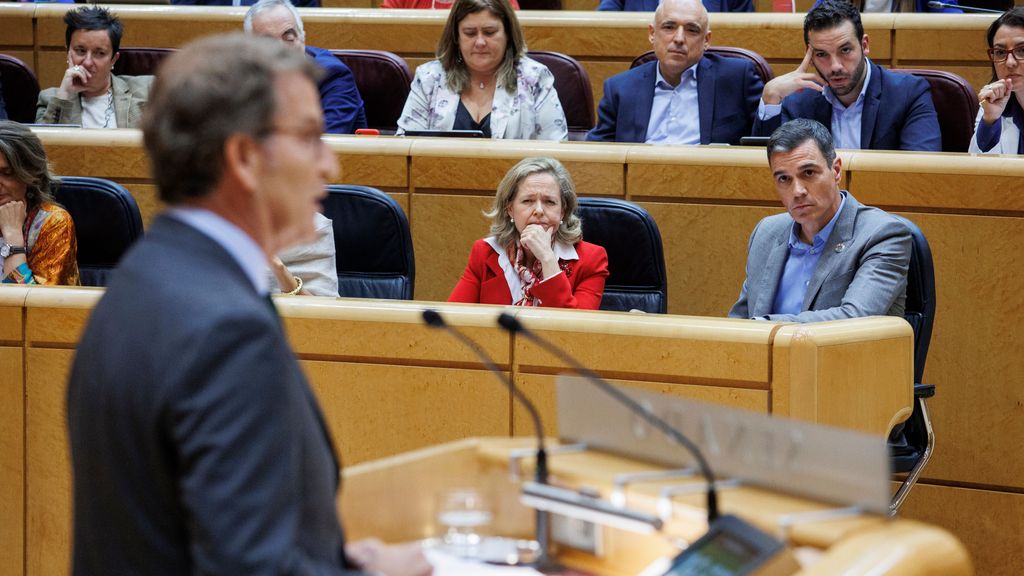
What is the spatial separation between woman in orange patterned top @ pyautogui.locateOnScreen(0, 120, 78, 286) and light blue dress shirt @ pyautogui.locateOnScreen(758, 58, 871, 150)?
1.77m

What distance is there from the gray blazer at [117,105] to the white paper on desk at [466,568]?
2892 mm

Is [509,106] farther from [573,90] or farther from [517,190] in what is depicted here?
[517,190]

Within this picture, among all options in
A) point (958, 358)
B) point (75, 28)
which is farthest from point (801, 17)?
point (75, 28)

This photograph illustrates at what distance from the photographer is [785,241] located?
105 inches

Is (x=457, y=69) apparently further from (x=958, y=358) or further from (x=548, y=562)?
(x=548, y=562)

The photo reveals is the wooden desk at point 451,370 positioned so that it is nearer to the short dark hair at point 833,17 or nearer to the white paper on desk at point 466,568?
the white paper on desk at point 466,568

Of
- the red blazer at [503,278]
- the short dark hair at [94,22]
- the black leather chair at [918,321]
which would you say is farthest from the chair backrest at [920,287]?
the short dark hair at [94,22]

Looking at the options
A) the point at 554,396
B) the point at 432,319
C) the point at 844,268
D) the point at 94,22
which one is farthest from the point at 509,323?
the point at 94,22

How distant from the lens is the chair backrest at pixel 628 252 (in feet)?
9.20

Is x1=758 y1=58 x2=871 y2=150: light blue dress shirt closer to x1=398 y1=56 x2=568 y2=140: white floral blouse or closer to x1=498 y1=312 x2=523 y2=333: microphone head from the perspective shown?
x1=398 y1=56 x2=568 y2=140: white floral blouse

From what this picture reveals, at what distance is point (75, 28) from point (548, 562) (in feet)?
10.4

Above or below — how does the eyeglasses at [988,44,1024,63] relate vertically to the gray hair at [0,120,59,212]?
above

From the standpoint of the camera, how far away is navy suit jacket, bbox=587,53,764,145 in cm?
346

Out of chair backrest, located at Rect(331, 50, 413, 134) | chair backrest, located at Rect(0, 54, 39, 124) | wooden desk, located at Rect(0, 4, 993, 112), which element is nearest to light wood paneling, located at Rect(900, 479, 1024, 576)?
wooden desk, located at Rect(0, 4, 993, 112)
